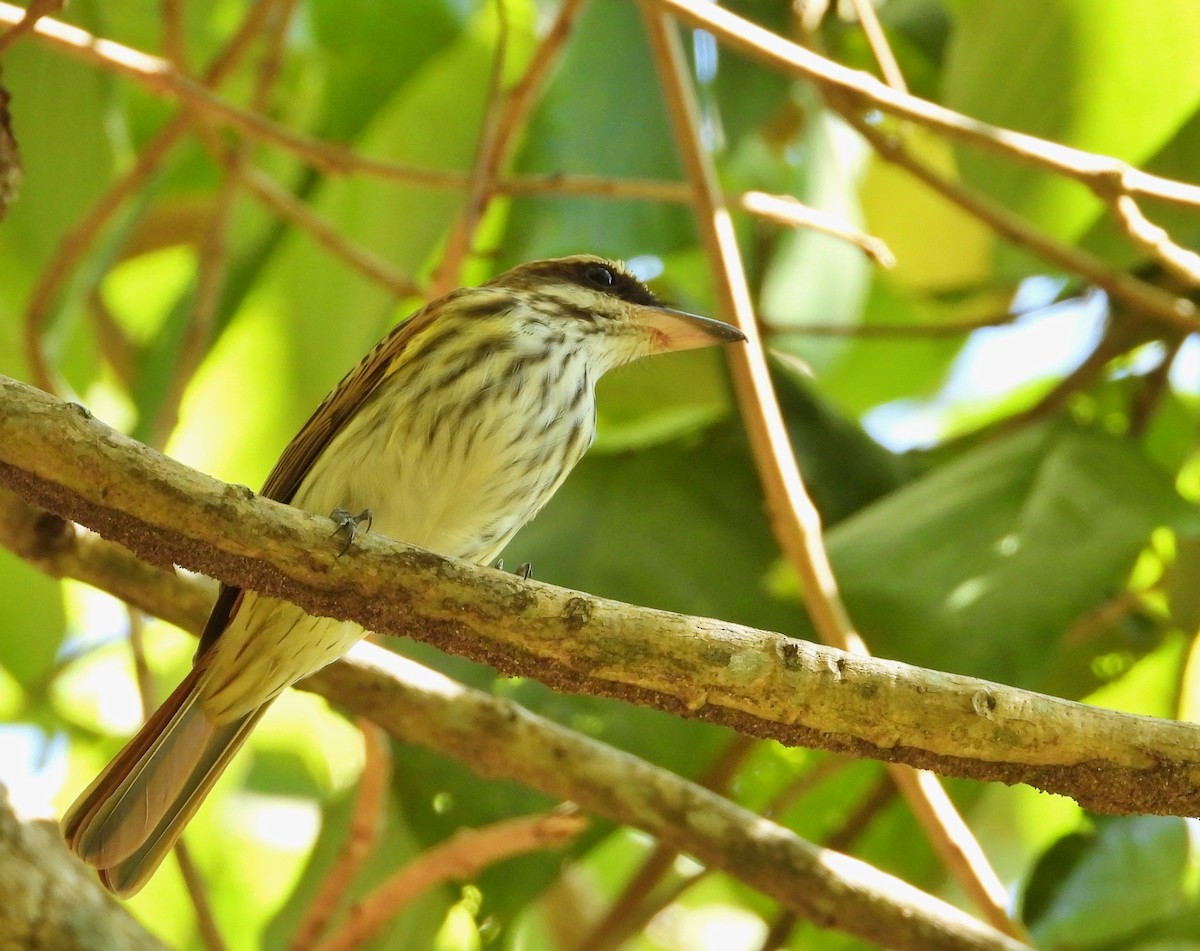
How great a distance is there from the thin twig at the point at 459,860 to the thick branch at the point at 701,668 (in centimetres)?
75

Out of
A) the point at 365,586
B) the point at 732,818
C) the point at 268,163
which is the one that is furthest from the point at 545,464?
the point at 268,163

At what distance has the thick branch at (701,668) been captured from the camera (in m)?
1.99

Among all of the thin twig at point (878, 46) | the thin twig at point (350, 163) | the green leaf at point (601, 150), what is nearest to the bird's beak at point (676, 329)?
the thin twig at point (350, 163)

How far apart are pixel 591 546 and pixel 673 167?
40.6 inches

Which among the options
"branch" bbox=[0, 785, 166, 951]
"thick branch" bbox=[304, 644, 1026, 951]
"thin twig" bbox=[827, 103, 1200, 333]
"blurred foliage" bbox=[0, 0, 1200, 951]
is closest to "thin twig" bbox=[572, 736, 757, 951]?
"blurred foliage" bbox=[0, 0, 1200, 951]

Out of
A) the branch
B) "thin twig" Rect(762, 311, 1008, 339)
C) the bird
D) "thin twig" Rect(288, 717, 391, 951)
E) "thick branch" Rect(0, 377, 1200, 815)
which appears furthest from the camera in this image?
"thin twig" Rect(762, 311, 1008, 339)

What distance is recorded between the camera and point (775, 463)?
273 centimetres

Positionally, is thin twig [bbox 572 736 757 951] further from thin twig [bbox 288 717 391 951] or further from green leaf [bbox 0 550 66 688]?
green leaf [bbox 0 550 66 688]

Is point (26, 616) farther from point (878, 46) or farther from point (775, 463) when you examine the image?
point (878, 46)

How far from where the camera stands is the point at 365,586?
2.01 m

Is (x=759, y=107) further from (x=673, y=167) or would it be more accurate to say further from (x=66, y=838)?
(x=66, y=838)

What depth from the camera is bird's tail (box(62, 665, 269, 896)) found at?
2771 mm

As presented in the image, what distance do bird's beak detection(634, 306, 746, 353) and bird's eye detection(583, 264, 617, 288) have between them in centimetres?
15

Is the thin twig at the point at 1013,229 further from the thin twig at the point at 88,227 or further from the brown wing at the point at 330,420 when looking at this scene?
the thin twig at the point at 88,227
